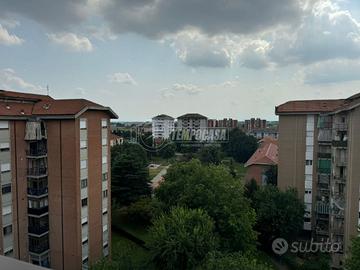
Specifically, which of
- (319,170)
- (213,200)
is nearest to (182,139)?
(319,170)

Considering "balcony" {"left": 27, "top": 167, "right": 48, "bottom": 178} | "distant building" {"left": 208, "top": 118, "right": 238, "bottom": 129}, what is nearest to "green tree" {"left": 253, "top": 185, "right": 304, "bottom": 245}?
"balcony" {"left": 27, "top": 167, "right": 48, "bottom": 178}

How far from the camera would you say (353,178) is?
18.1 meters

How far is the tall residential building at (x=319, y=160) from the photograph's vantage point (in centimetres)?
1981

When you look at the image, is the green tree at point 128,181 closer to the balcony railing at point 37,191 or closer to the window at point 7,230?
the balcony railing at point 37,191

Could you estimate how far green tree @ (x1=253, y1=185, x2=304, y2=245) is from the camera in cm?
2209

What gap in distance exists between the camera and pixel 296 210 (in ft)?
72.9

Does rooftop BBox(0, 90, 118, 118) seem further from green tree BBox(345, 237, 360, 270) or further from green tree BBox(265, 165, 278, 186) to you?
green tree BBox(265, 165, 278, 186)

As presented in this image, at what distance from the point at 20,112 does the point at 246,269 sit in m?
14.7

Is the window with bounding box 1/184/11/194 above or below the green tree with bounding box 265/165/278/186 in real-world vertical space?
above

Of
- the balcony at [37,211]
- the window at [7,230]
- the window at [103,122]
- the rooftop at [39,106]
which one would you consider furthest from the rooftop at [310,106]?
the window at [7,230]

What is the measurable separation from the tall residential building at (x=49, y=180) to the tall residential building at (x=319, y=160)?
53.0ft

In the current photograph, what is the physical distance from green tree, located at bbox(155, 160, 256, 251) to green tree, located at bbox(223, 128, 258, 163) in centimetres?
4491

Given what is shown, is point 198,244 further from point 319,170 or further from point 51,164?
point 319,170

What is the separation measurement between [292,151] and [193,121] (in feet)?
267
